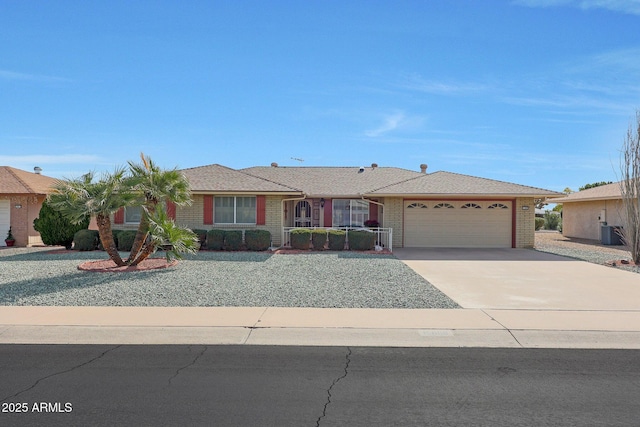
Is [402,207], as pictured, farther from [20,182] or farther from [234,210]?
[20,182]

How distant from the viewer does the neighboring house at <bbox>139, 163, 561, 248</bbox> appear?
20764 mm

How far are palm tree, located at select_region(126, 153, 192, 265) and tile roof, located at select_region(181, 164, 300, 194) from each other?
5997 millimetres

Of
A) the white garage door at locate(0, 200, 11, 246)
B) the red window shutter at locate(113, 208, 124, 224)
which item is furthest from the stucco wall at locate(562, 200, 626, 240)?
the white garage door at locate(0, 200, 11, 246)

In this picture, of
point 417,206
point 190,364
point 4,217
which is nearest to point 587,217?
point 417,206

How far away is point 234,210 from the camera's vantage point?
21000 mm

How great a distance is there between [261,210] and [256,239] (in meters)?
2.08

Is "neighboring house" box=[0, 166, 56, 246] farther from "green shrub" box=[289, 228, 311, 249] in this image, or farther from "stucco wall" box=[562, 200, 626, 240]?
"stucco wall" box=[562, 200, 626, 240]

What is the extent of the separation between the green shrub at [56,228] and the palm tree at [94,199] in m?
6.49

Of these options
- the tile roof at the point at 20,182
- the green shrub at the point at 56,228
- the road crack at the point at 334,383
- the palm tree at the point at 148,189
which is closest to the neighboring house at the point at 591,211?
the palm tree at the point at 148,189

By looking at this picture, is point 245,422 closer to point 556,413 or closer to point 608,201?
point 556,413

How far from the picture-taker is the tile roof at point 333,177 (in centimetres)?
2470

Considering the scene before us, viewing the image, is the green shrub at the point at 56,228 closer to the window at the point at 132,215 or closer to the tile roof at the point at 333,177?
the window at the point at 132,215

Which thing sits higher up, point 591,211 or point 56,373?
point 591,211

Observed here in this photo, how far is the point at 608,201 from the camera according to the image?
92.1 ft
